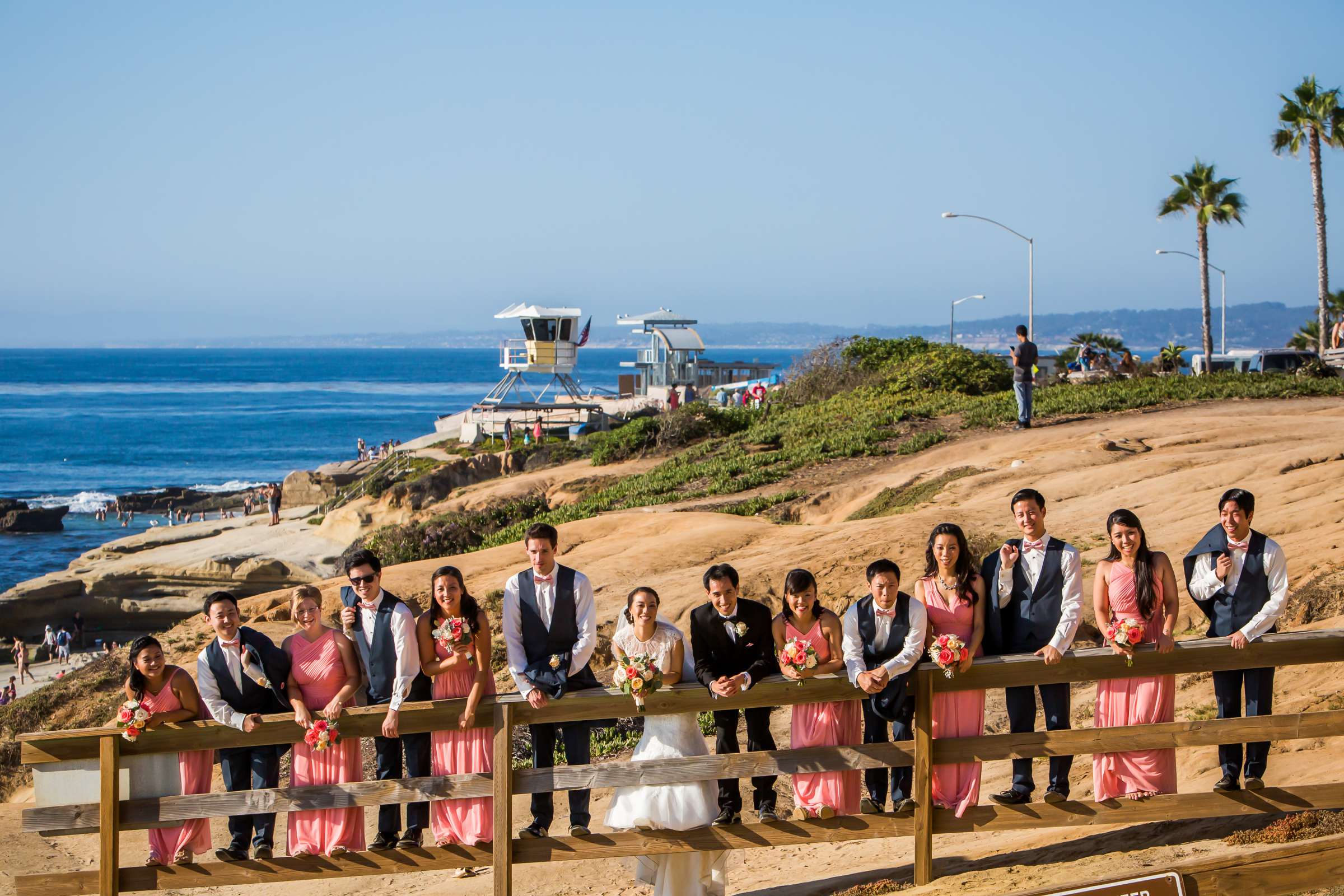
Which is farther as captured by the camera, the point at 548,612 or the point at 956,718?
the point at 548,612

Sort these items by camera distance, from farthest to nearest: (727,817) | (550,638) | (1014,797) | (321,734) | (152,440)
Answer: (152,440) → (550,638) → (727,817) → (1014,797) → (321,734)

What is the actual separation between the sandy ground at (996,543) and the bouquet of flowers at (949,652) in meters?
1.20

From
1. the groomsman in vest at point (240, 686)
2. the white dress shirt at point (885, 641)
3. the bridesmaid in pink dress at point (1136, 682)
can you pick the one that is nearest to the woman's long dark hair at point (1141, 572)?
the bridesmaid in pink dress at point (1136, 682)

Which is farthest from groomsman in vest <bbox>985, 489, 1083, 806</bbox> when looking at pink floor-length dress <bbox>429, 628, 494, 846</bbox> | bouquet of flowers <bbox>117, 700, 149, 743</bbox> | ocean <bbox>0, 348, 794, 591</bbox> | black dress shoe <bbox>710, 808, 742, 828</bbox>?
ocean <bbox>0, 348, 794, 591</bbox>

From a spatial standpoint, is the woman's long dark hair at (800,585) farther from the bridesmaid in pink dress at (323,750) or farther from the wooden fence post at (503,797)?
the bridesmaid in pink dress at (323,750)

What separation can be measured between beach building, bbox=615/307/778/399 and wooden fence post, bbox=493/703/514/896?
59.4 meters

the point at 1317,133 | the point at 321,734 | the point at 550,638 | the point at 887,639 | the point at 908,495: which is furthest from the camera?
the point at 1317,133

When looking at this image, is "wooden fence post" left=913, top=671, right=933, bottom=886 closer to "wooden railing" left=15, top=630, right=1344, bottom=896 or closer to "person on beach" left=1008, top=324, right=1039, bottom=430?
"wooden railing" left=15, top=630, right=1344, bottom=896

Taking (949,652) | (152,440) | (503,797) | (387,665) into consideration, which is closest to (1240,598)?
(949,652)

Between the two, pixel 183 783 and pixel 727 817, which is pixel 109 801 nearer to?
pixel 183 783

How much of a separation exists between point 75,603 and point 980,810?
1289 inches

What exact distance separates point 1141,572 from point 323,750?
4.75 meters

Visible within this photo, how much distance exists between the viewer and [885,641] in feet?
22.0

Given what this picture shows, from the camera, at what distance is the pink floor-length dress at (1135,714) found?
6.74 m
